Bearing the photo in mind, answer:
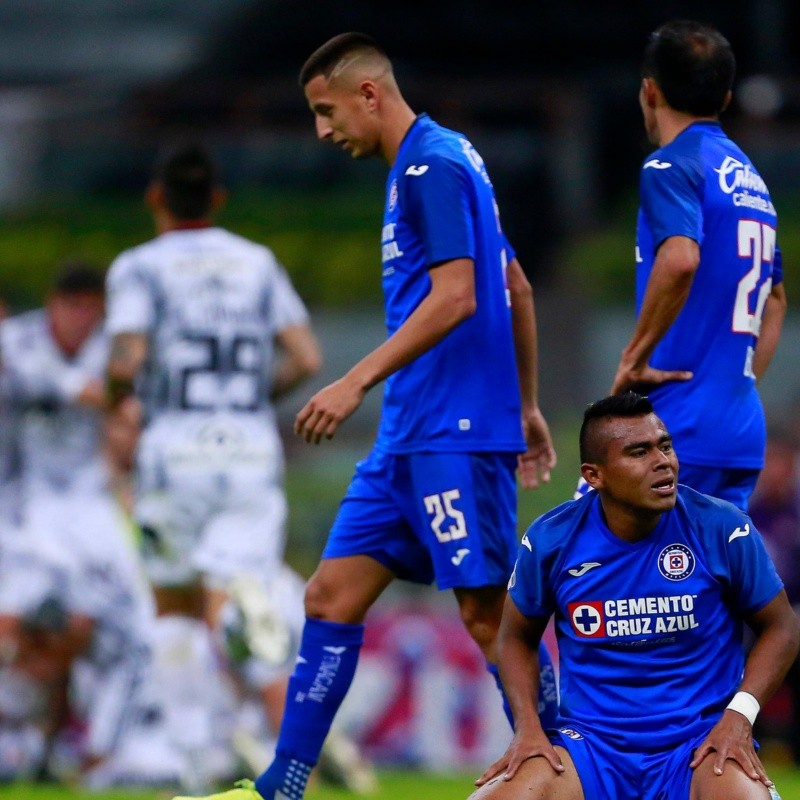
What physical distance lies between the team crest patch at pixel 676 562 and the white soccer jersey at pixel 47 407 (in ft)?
13.5

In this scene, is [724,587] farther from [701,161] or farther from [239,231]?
[239,231]

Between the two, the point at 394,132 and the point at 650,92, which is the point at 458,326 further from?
the point at 650,92

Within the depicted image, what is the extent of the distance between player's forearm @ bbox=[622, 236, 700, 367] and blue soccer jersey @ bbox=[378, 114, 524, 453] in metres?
0.47

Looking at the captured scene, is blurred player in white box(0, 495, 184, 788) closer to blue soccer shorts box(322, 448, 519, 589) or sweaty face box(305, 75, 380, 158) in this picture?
blue soccer shorts box(322, 448, 519, 589)

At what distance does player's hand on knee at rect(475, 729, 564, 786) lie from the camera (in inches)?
171

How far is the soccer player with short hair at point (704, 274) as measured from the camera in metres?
5.05

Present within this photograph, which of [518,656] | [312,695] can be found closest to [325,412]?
[518,656]

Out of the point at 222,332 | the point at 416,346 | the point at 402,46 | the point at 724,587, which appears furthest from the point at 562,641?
the point at 402,46

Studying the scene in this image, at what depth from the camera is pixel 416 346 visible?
488 centimetres

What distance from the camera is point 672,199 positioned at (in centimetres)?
498

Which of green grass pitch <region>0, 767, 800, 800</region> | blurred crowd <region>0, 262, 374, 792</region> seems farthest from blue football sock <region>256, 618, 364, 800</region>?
blurred crowd <region>0, 262, 374, 792</region>

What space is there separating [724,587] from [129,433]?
578 centimetres

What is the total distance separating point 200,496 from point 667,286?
243cm

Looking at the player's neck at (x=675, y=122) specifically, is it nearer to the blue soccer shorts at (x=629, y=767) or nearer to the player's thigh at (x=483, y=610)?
the player's thigh at (x=483, y=610)
